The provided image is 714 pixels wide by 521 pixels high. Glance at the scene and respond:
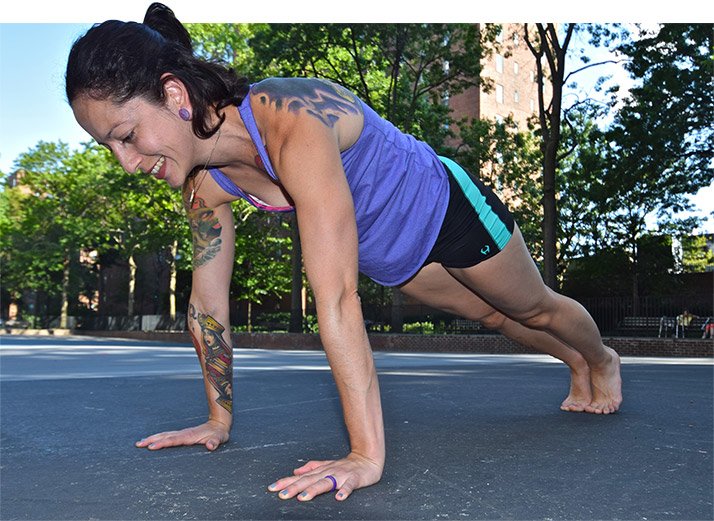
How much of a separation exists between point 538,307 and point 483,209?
58 centimetres

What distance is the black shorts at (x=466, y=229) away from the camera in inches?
100

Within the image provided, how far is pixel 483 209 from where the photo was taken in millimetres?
2621

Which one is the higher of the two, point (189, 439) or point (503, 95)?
point (503, 95)

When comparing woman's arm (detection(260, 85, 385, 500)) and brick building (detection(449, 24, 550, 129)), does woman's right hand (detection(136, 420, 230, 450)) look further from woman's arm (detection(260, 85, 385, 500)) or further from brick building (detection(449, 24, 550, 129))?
brick building (detection(449, 24, 550, 129))

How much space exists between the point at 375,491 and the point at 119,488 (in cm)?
72

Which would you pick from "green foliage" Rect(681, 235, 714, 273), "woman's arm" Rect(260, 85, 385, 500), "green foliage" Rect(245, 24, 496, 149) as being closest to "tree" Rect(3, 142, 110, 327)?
"green foliage" Rect(245, 24, 496, 149)

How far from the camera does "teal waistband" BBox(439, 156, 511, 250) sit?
260cm

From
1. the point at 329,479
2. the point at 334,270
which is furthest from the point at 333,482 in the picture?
the point at 334,270

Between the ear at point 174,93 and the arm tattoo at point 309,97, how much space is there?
0.24m

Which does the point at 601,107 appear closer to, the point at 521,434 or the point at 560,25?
the point at 560,25

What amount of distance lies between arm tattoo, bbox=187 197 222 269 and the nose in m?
0.71

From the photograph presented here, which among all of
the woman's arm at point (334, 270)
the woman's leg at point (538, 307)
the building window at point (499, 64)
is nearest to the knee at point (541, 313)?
the woman's leg at point (538, 307)

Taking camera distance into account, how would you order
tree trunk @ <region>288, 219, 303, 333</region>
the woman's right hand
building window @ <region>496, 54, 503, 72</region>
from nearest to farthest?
the woman's right hand → tree trunk @ <region>288, 219, 303, 333</region> → building window @ <region>496, 54, 503, 72</region>

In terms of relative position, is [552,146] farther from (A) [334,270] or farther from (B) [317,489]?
(B) [317,489]
